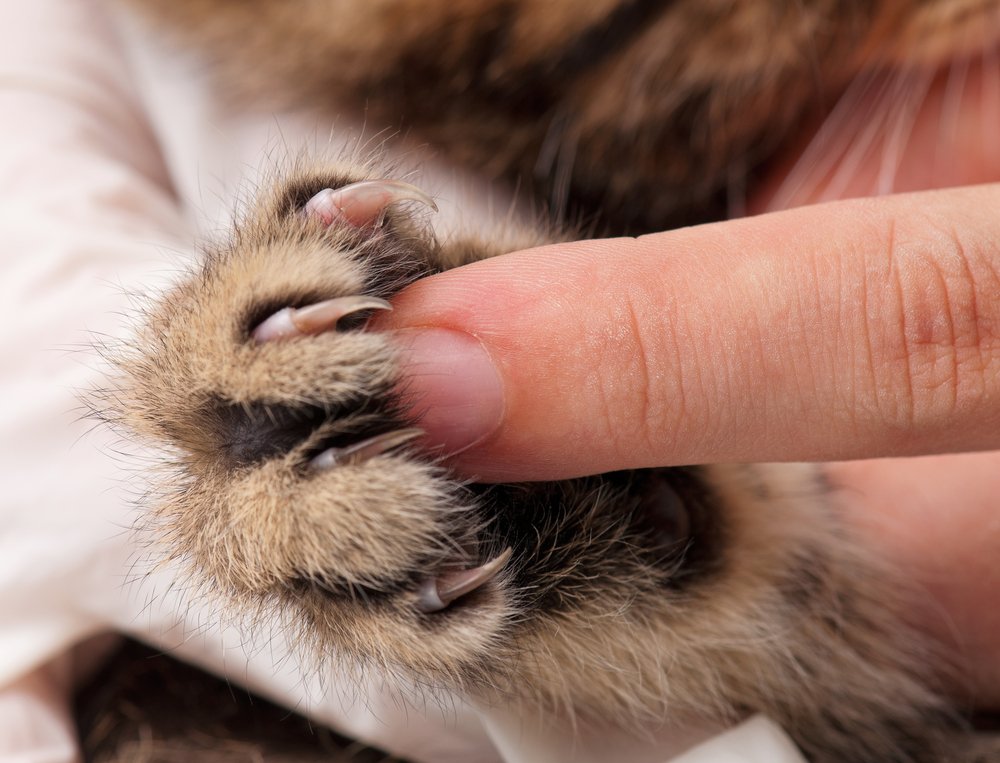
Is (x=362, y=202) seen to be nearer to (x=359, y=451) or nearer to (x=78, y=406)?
(x=359, y=451)

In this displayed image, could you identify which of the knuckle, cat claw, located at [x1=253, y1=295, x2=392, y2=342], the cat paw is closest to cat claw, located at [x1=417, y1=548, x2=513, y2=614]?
the cat paw

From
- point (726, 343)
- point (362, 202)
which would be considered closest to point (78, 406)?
point (362, 202)

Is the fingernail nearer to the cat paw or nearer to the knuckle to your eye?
the cat paw

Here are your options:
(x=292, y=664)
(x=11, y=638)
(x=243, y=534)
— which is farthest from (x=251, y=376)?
(x=11, y=638)

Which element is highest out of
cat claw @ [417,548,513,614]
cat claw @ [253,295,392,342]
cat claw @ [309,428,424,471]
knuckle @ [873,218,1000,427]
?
cat claw @ [253,295,392,342]

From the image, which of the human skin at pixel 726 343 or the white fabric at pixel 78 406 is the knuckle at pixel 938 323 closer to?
the human skin at pixel 726 343

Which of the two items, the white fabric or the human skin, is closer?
the human skin

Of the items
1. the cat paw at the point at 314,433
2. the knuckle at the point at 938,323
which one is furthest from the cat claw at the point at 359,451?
the knuckle at the point at 938,323
